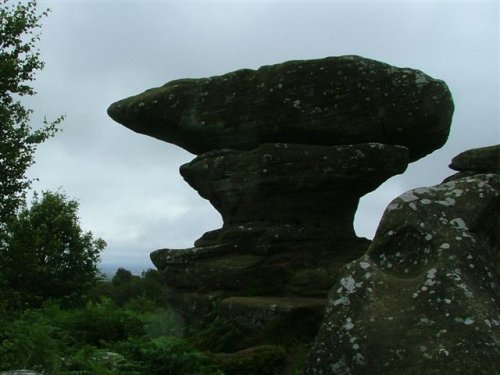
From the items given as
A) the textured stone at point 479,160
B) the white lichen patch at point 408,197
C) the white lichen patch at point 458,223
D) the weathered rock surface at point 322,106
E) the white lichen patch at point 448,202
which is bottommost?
the white lichen patch at point 458,223

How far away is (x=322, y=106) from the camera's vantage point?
14844 mm

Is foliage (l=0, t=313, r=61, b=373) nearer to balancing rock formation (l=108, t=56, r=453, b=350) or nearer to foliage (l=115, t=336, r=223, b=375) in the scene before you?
foliage (l=115, t=336, r=223, b=375)

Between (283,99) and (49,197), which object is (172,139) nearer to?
(283,99)

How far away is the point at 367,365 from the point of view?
8.12 m

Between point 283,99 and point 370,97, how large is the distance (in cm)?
190

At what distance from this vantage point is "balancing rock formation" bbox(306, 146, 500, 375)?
795cm

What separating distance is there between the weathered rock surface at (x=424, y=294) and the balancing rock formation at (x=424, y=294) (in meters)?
0.01

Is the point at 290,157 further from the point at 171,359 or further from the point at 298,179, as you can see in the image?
the point at 171,359

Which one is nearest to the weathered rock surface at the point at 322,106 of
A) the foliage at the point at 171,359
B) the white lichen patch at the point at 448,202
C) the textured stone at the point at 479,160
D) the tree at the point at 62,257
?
the textured stone at the point at 479,160

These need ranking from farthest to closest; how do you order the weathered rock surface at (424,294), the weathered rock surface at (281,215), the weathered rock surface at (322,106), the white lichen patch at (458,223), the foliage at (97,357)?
1. the weathered rock surface at (322,106)
2. the weathered rock surface at (281,215)
3. the foliage at (97,357)
4. the white lichen patch at (458,223)
5. the weathered rock surface at (424,294)

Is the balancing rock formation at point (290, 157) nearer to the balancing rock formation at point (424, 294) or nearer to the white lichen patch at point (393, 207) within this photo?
the white lichen patch at point (393, 207)

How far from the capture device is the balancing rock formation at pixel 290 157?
560 inches

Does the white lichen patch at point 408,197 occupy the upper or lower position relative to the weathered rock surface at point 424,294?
upper

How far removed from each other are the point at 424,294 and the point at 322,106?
7112 millimetres
